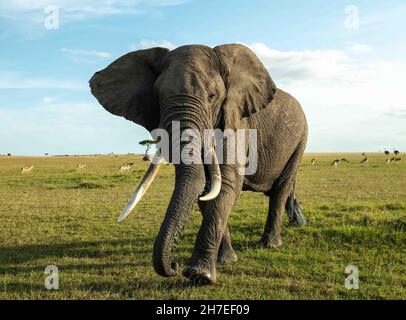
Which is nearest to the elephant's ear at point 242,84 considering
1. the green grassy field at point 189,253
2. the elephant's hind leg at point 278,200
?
the green grassy field at point 189,253

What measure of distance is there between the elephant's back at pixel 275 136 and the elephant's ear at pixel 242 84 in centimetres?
87

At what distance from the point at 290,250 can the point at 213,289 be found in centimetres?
291

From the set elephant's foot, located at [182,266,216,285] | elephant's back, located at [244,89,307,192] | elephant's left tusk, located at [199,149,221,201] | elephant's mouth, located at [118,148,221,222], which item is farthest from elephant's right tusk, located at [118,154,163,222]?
elephant's back, located at [244,89,307,192]

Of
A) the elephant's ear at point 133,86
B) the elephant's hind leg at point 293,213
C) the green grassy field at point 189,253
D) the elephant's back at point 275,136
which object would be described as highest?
the elephant's ear at point 133,86

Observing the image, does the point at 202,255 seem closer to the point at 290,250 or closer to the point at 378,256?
the point at 290,250

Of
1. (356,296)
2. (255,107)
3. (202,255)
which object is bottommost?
(356,296)

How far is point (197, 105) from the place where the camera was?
6.05m

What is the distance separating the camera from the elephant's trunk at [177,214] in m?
5.66

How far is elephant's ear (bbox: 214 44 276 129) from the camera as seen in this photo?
686 cm

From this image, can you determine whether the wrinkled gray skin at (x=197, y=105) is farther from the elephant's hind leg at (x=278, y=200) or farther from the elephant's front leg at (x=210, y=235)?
the elephant's hind leg at (x=278, y=200)

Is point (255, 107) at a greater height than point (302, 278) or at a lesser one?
greater

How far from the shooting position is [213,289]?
6.61 metres

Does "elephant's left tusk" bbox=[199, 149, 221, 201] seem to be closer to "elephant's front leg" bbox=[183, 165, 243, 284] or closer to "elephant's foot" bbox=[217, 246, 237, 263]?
"elephant's front leg" bbox=[183, 165, 243, 284]

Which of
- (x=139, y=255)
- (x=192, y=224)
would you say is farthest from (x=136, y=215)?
(x=139, y=255)
